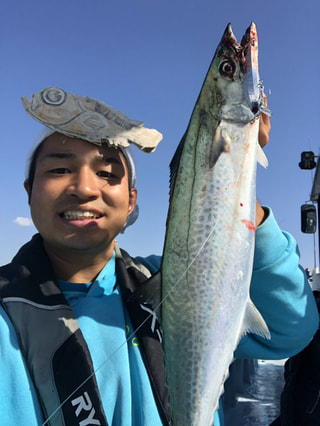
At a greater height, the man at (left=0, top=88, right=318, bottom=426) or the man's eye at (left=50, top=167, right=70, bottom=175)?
the man's eye at (left=50, top=167, right=70, bottom=175)

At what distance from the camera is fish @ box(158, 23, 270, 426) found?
1.64 meters

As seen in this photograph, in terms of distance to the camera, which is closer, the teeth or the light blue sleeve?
the light blue sleeve

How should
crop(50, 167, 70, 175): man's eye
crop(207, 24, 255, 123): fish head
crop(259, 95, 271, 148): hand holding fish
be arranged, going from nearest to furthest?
crop(207, 24, 255, 123): fish head → crop(50, 167, 70, 175): man's eye → crop(259, 95, 271, 148): hand holding fish

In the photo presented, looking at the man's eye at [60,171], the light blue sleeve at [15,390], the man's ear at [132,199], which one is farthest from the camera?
the man's ear at [132,199]

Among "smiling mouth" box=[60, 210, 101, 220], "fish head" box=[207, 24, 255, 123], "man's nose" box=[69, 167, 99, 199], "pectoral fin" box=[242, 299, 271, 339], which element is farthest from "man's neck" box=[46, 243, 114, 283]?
"fish head" box=[207, 24, 255, 123]

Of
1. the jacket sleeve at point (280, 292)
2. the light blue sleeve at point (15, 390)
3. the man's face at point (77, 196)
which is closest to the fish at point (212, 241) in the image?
the jacket sleeve at point (280, 292)

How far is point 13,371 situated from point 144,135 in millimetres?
1497

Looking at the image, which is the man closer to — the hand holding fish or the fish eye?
the hand holding fish

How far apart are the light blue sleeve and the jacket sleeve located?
1.24 m

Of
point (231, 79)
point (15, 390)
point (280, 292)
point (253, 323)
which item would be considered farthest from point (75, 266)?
point (231, 79)

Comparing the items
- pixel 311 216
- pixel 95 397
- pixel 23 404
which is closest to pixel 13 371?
pixel 23 404

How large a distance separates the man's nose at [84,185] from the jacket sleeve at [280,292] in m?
0.92

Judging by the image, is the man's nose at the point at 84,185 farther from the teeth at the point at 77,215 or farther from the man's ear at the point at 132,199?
the man's ear at the point at 132,199

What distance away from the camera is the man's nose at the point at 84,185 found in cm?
185
